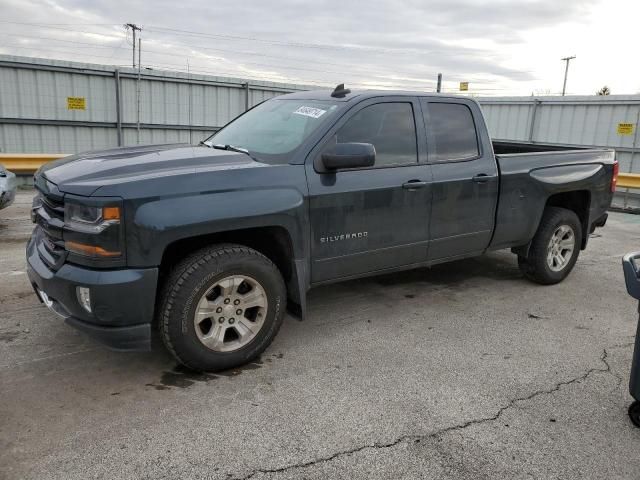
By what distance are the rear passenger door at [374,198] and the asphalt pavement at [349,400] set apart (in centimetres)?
63

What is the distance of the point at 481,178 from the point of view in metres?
4.64

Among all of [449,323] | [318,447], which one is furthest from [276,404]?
A: [449,323]

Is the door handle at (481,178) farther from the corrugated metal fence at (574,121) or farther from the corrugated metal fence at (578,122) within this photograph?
the corrugated metal fence at (574,121)

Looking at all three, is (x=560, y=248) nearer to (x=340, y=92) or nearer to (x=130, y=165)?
(x=340, y=92)

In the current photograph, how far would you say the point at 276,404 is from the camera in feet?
10.3

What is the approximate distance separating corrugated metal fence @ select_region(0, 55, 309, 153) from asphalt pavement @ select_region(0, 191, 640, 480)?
8116 millimetres

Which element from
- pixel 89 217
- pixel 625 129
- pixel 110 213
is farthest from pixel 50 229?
pixel 625 129

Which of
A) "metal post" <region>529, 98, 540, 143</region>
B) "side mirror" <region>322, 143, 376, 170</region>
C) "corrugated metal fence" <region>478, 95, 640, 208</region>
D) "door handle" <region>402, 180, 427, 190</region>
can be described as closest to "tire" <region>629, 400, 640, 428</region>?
"door handle" <region>402, 180, 427, 190</region>

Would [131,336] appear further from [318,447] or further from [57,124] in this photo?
[57,124]

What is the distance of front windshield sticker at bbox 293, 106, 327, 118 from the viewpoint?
13.3 feet

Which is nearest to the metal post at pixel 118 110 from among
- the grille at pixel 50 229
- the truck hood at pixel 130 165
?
the truck hood at pixel 130 165

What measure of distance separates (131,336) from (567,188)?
4357 mm

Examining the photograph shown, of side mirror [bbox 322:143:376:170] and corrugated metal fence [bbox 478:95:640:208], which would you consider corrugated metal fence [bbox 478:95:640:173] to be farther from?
side mirror [bbox 322:143:376:170]

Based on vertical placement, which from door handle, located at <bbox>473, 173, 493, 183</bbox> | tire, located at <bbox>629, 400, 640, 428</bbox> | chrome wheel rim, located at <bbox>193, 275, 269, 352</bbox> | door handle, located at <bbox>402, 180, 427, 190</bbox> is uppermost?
door handle, located at <bbox>473, 173, 493, 183</bbox>
